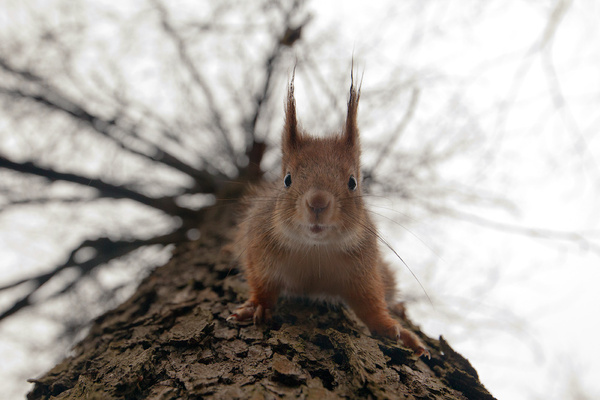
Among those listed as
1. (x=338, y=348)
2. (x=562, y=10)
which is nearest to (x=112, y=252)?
(x=338, y=348)

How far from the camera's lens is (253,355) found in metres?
1.21

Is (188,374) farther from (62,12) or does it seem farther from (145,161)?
(62,12)

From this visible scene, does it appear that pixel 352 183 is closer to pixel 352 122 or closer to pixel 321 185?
pixel 321 185

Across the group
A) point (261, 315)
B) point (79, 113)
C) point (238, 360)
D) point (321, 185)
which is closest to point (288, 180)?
point (321, 185)

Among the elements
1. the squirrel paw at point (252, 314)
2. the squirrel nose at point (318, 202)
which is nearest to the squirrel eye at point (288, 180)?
the squirrel nose at point (318, 202)

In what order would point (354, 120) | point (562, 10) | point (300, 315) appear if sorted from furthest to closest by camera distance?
point (562, 10) < point (354, 120) < point (300, 315)

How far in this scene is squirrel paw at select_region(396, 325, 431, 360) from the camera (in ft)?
4.65

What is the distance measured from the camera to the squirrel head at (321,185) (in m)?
1.48

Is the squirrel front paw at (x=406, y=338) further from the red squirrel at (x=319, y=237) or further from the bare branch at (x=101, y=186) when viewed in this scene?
the bare branch at (x=101, y=186)

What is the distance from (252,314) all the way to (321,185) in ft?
1.97

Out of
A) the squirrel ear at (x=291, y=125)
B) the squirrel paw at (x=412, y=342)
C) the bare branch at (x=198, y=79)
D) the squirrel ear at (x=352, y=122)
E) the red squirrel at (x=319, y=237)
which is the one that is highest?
the bare branch at (x=198, y=79)

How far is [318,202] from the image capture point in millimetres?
1436

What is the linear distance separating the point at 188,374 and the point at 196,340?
0.17m

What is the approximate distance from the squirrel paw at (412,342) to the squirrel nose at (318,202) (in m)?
0.59
